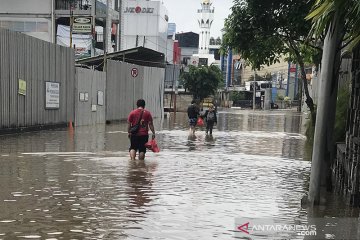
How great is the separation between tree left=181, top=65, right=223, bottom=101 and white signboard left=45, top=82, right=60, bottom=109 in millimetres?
45707

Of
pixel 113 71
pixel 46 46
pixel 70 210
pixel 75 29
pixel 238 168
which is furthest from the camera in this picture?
pixel 75 29

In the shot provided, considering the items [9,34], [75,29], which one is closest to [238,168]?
[9,34]

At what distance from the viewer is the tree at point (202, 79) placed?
68.4 m

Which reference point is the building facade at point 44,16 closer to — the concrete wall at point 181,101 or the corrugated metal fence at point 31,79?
the concrete wall at point 181,101

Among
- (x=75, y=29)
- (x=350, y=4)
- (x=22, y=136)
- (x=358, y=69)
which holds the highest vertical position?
(x=75, y=29)

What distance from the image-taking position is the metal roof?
33875mm

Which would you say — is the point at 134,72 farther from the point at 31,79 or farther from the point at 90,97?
the point at 31,79

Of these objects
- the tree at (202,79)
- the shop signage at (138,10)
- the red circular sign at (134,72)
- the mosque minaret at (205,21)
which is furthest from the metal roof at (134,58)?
the mosque minaret at (205,21)

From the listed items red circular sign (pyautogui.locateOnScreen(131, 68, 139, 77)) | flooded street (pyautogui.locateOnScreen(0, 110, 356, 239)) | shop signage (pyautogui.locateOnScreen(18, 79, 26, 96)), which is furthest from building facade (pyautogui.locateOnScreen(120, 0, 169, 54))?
flooded street (pyautogui.locateOnScreen(0, 110, 356, 239))

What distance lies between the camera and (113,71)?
102 ft

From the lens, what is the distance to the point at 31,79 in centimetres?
2102

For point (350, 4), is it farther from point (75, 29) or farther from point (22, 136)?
point (75, 29)

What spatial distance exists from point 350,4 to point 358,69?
3428mm

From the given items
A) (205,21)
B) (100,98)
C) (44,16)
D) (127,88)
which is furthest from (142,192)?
(205,21)
